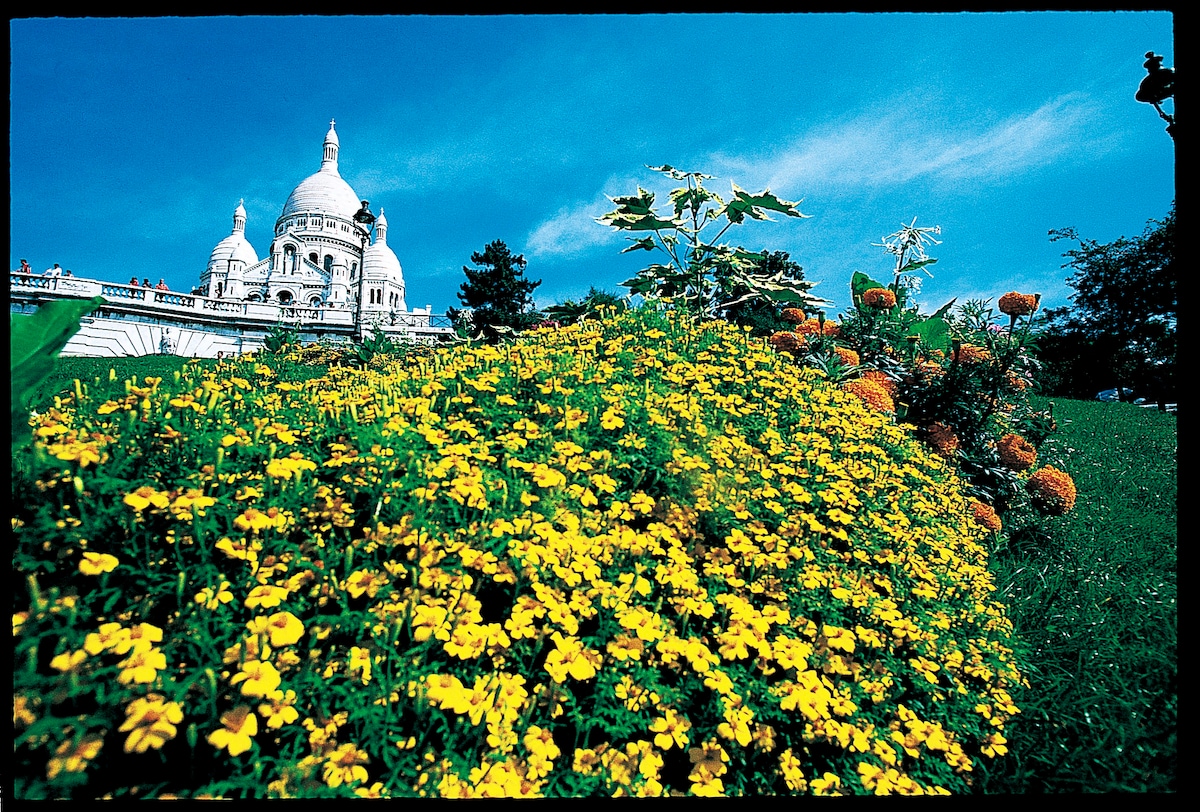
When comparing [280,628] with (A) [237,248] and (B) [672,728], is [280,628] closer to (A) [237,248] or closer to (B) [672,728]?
(B) [672,728]

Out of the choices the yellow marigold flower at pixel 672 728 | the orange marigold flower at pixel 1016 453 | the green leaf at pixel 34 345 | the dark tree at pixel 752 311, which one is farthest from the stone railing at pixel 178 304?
the yellow marigold flower at pixel 672 728

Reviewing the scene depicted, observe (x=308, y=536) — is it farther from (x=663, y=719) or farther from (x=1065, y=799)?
(x=1065, y=799)

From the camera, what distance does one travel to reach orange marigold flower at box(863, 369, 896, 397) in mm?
3959

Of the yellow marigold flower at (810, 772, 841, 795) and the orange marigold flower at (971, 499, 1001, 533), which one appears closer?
the yellow marigold flower at (810, 772, 841, 795)

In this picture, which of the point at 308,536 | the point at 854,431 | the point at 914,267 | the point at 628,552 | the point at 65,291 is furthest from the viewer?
the point at 65,291

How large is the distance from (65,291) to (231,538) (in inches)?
790

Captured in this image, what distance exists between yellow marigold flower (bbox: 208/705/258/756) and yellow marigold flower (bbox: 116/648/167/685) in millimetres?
143

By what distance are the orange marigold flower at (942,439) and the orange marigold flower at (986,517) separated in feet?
1.64

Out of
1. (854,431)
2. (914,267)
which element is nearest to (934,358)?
(914,267)

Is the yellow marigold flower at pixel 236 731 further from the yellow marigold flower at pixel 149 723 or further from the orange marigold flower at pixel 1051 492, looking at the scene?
the orange marigold flower at pixel 1051 492

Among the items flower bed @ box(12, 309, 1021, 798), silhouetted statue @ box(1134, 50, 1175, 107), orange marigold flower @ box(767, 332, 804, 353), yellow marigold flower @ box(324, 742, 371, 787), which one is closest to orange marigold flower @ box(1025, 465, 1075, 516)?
flower bed @ box(12, 309, 1021, 798)

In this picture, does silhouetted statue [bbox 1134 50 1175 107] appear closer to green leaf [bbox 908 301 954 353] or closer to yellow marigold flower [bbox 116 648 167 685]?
green leaf [bbox 908 301 954 353]

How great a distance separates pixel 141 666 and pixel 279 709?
0.24 meters

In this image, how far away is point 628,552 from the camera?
65.9 inches
